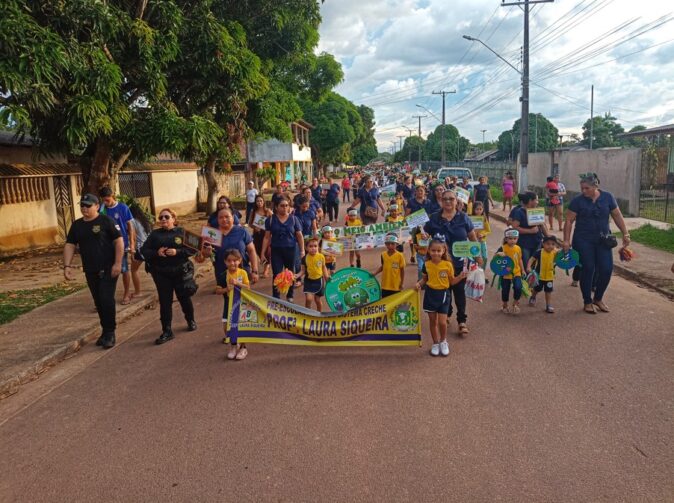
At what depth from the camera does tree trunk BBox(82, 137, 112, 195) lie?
40.0 feet

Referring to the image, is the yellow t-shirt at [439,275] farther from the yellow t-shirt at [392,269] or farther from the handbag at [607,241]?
the handbag at [607,241]

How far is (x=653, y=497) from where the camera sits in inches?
127

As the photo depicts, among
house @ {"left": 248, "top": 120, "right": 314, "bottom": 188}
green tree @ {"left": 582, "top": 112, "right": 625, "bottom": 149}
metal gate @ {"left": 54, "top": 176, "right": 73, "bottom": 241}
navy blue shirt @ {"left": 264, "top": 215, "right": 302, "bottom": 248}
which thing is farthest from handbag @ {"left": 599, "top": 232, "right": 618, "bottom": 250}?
green tree @ {"left": 582, "top": 112, "right": 625, "bottom": 149}

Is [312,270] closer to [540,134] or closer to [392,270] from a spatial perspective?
[392,270]

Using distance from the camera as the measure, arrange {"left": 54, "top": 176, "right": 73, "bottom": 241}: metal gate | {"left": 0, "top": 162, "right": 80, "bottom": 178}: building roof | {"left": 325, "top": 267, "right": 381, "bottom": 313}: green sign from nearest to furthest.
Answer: {"left": 325, "top": 267, "right": 381, "bottom": 313}: green sign → {"left": 0, "top": 162, "right": 80, "bottom": 178}: building roof → {"left": 54, "top": 176, "right": 73, "bottom": 241}: metal gate

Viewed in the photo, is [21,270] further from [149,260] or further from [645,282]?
[645,282]

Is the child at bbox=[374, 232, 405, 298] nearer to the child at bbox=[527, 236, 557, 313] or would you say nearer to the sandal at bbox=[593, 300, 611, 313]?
the child at bbox=[527, 236, 557, 313]

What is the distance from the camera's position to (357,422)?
4281 mm

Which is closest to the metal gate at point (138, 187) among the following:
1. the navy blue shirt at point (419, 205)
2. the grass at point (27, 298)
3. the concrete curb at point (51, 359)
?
the grass at point (27, 298)

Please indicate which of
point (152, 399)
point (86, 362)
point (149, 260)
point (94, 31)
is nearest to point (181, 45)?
point (94, 31)

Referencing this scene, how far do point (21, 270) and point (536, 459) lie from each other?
11336 mm

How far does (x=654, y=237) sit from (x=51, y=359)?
42.9 ft

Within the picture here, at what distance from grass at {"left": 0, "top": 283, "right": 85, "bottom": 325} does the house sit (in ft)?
72.5

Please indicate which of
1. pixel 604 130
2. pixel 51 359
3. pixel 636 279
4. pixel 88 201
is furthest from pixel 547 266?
pixel 604 130
